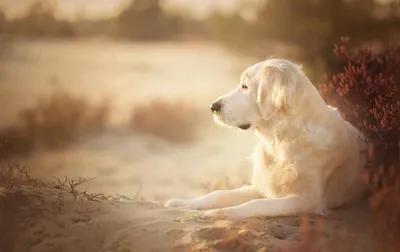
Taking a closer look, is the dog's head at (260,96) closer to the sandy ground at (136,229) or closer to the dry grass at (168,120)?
the sandy ground at (136,229)

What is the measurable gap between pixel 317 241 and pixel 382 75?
1.87 metres

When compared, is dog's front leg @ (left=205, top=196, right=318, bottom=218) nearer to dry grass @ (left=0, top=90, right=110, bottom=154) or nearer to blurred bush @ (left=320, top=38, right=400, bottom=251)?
blurred bush @ (left=320, top=38, right=400, bottom=251)

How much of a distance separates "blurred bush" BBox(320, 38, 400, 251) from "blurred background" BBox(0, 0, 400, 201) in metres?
0.74

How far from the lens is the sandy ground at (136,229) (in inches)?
110

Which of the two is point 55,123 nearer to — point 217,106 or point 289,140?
point 217,106

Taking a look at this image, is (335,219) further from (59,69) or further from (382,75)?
(59,69)

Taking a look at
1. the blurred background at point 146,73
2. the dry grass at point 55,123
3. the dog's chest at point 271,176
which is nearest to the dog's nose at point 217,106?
the dog's chest at point 271,176

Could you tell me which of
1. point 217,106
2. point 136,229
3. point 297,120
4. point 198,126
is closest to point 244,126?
point 217,106

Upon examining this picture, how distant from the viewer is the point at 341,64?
16.6 feet

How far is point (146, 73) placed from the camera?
5457 millimetres

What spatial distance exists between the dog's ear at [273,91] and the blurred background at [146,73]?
1.48 metres

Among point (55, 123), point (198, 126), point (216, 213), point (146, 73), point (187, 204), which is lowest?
point (216, 213)

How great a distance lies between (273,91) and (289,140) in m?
0.34

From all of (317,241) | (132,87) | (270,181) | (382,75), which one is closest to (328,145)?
(270,181)
